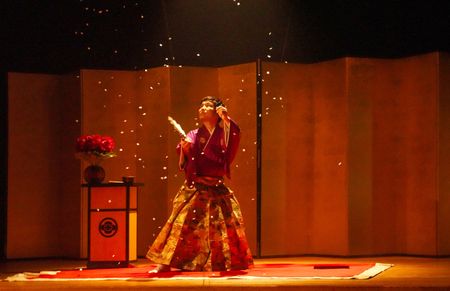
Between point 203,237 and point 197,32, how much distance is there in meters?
2.93

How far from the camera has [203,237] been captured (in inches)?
286

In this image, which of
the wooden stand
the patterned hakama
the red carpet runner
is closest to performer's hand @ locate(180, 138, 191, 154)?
the patterned hakama

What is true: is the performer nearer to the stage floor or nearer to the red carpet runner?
the red carpet runner

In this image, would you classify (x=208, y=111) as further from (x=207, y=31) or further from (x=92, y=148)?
(x=207, y=31)

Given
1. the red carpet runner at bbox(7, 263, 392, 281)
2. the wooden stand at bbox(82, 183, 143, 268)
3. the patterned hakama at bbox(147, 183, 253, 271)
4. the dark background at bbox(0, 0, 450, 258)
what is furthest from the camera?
the dark background at bbox(0, 0, 450, 258)

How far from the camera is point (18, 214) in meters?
9.21

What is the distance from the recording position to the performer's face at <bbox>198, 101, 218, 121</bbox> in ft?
24.2

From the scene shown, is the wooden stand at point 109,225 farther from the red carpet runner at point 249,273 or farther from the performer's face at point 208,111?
the performer's face at point 208,111

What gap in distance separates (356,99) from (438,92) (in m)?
0.84

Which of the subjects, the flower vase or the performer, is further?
the flower vase

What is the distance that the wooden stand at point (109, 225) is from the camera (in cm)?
793

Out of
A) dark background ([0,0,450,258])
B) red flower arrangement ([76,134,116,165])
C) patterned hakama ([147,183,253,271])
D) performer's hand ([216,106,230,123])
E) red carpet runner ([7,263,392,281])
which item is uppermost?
dark background ([0,0,450,258])

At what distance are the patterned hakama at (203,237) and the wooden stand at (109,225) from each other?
0.73 metres

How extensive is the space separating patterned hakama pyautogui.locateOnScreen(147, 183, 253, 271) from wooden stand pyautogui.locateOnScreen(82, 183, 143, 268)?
→ 28.9 inches
